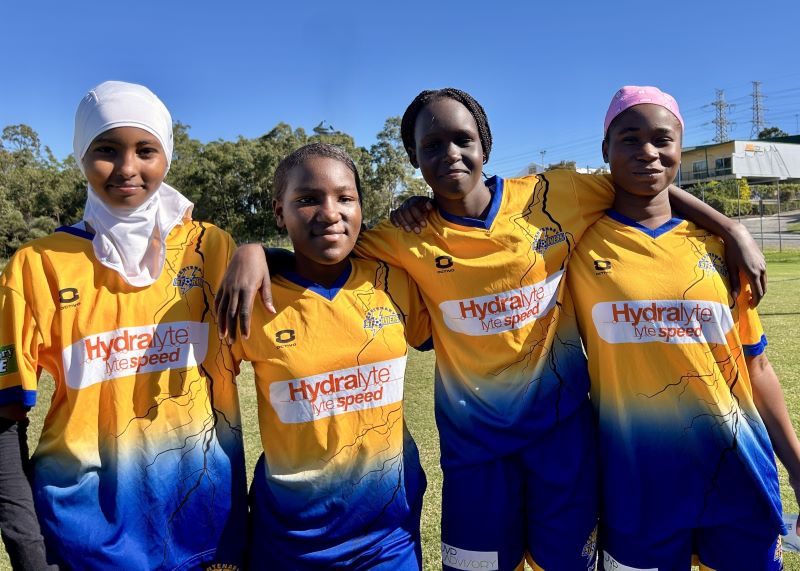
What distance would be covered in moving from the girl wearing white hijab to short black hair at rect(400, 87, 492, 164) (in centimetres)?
96

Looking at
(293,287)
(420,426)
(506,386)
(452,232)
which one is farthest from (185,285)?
(420,426)

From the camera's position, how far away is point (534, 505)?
2.19m

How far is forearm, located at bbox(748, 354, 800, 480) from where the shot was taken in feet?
7.04

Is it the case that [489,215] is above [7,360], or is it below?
above

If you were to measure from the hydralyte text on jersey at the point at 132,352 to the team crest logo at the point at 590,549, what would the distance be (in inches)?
62.3

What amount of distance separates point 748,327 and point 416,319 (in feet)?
4.13

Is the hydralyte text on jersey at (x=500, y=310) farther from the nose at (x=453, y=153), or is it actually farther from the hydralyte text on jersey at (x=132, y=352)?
the hydralyte text on jersey at (x=132, y=352)

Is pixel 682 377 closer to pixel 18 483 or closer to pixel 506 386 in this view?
pixel 506 386

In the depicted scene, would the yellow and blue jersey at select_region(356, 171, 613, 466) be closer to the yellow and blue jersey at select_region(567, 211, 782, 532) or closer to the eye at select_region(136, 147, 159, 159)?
the yellow and blue jersey at select_region(567, 211, 782, 532)

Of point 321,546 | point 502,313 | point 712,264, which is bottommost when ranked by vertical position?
point 321,546

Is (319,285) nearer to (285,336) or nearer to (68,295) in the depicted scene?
(285,336)

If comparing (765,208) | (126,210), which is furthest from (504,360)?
(765,208)

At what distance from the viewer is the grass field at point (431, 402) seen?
11.8 ft

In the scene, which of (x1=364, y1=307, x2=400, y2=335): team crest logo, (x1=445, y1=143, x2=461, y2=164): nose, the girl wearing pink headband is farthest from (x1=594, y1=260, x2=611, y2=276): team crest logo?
(x1=364, y1=307, x2=400, y2=335): team crest logo
